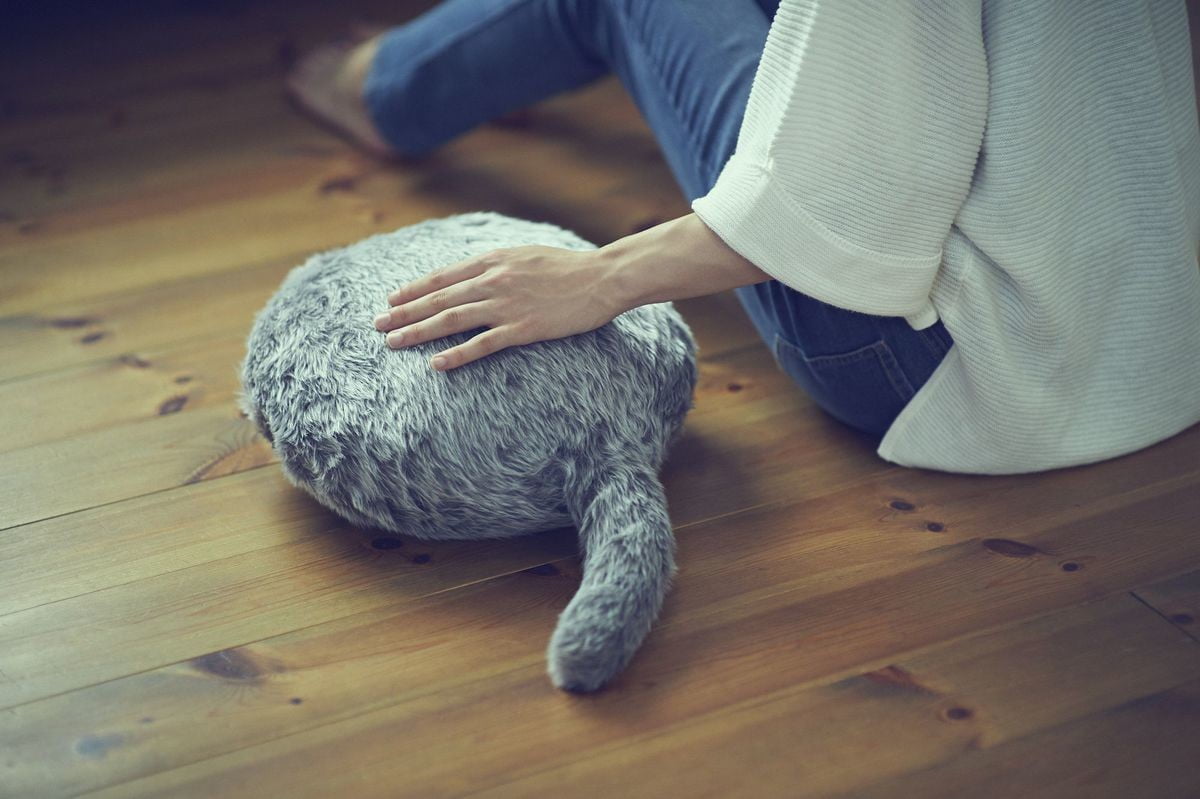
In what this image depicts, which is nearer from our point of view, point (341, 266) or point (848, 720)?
point (848, 720)

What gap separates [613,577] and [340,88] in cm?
107

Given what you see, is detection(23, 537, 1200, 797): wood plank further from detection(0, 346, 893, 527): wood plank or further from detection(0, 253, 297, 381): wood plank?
detection(0, 253, 297, 381): wood plank

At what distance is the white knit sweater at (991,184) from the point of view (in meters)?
0.78

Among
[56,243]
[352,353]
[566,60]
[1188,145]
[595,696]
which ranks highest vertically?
[1188,145]

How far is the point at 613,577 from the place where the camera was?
794 mm

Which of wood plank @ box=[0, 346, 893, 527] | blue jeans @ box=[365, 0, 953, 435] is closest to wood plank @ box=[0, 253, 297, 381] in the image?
wood plank @ box=[0, 346, 893, 527]

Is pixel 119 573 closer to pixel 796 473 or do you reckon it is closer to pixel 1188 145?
pixel 796 473

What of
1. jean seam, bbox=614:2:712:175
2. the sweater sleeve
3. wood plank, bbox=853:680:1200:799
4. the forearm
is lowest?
wood plank, bbox=853:680:1200:799

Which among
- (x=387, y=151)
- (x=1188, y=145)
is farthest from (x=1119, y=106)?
(x=387, y=151)

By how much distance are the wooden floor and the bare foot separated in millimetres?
372

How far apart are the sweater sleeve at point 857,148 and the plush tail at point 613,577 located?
203 millimetres

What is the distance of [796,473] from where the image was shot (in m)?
1.03

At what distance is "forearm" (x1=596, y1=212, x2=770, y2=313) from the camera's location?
0.86 meters

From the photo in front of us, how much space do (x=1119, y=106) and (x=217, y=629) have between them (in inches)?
31.7
